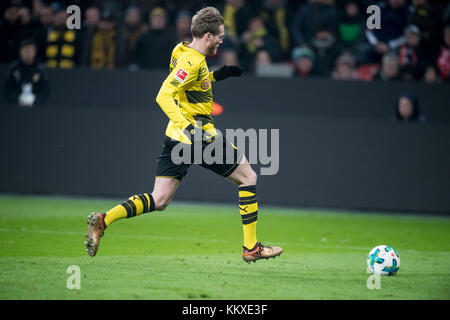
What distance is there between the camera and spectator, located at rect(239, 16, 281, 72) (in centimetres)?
1478

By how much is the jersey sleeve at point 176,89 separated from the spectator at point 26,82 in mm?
7175

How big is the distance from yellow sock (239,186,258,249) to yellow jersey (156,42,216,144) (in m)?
0.70

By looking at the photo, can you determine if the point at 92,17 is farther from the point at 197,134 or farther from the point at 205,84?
the point at 197,134

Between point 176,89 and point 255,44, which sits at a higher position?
point 255,44

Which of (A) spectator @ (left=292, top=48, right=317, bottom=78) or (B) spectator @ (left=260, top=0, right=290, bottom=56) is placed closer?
(A) spectator @ (left=292, top=48, right=317, bottom=78)

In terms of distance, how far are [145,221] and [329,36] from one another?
5570mm

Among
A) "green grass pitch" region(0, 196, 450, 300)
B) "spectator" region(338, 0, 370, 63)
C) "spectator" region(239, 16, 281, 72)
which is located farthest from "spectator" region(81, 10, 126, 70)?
"spectator" region(338, 0, 370, 63)

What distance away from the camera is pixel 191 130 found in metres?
7.05

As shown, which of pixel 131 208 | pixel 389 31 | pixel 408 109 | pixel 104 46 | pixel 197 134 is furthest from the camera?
pixel 104 46

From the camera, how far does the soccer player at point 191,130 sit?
706 centimetres

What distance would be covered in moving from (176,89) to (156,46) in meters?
7.70

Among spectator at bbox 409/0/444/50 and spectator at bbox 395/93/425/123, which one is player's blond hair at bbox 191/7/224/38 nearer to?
spectator at bbox 395/93/425/123

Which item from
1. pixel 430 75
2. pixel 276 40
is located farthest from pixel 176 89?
pixel 276 40
